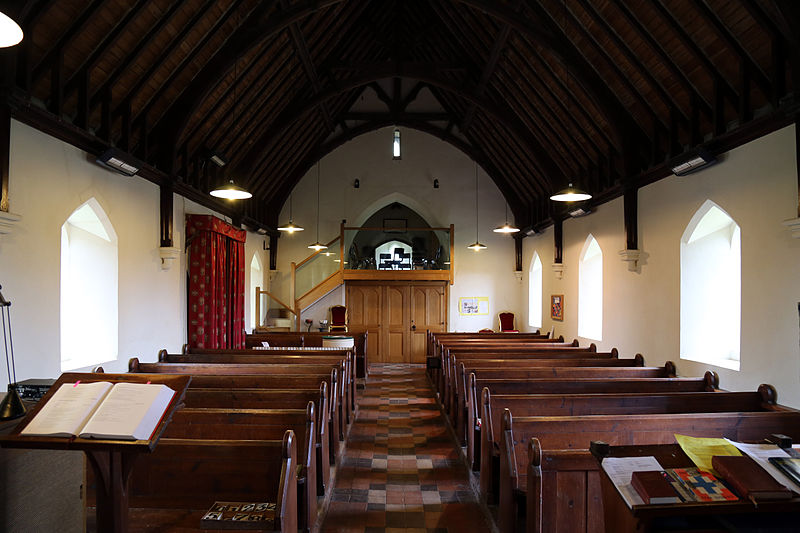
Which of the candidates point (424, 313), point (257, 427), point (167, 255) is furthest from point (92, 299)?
point (424, 313)

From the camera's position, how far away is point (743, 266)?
506 cm

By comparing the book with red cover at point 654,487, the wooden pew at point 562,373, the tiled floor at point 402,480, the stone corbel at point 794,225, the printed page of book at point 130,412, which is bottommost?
the tiled floor at point 402,480

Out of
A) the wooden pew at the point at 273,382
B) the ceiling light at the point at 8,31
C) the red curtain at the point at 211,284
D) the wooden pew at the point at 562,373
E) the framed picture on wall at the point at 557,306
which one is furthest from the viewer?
the framed picture on wall at the point at 557,306

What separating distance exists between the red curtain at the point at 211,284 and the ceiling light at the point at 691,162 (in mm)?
6773

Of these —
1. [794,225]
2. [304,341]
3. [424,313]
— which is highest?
Answer: [794,225]

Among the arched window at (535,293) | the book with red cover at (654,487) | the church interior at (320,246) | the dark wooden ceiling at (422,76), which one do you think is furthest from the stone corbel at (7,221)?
the arched window at (535,293)

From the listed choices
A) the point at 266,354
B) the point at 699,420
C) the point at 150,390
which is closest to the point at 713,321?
the point at 699,420

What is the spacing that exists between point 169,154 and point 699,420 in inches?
274

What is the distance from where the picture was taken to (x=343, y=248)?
12.6 m

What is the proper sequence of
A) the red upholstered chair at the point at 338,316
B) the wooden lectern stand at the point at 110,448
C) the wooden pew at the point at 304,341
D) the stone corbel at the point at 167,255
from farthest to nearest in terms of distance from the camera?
1. the red upholstered chair at the point at 338,316
2. the wooden pew at the point at 304,341
3. the stone corbel at the point at 167,255
4. the wooden lectern stand at the point at 110,448

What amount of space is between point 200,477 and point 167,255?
5.16 metres

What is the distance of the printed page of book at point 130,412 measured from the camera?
5.94 feet

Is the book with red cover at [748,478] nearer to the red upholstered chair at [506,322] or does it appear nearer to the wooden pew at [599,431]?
the wooden pew at [599,431]

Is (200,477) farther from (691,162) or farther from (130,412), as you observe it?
(691,162)
